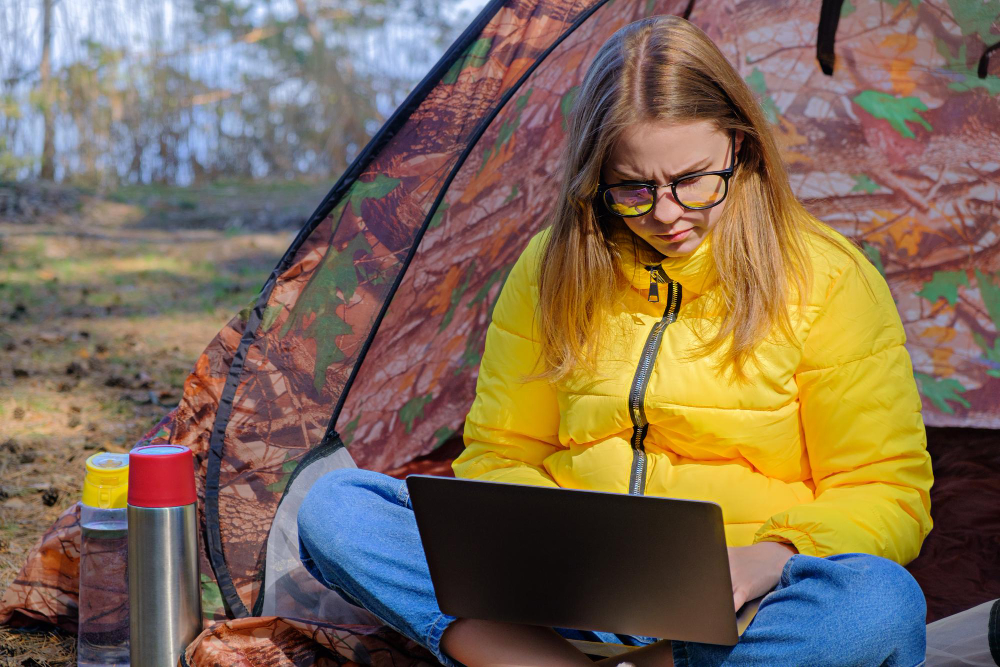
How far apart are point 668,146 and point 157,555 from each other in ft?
3.18

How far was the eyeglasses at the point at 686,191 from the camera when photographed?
132 centimetres

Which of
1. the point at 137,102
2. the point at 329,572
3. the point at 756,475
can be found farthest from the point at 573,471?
the point at 137,102

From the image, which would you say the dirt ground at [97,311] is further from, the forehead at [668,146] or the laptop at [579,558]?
the forehead at [668,146]

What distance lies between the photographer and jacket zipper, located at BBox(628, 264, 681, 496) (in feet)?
4.58

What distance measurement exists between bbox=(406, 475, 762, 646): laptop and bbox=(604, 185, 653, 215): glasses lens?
0.46 metres

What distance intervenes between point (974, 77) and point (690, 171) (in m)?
1.02

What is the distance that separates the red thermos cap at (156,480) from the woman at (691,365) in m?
0.20

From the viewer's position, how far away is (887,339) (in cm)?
135

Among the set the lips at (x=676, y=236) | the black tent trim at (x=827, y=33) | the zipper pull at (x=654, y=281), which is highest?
the black tent trim at (x=827, y=33)

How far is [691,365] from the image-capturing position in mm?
1388

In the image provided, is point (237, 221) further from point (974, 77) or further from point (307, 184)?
point (974, 77)

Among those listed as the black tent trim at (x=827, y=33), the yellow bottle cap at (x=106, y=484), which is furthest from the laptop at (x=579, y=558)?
the black tent trim at (x=827, y=33)

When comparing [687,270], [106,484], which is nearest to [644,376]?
[687,270]

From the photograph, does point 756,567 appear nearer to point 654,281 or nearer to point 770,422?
point 770,422
